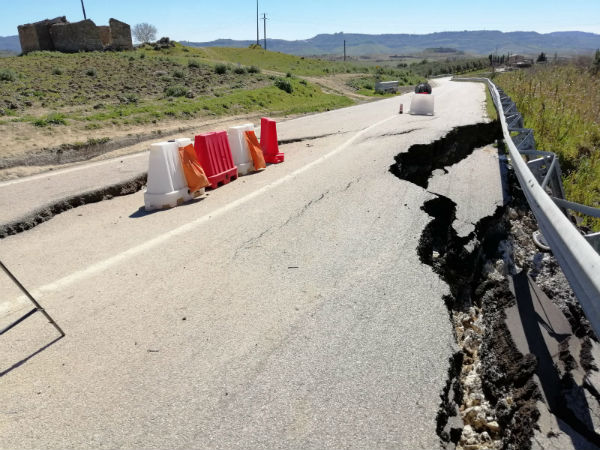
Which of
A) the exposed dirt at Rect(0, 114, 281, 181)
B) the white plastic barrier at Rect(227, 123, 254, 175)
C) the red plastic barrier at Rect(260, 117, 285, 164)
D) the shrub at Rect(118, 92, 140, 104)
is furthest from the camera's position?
the shrub at Rect(118, 92, 140, 104)

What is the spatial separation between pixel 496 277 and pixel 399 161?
13.9 ft

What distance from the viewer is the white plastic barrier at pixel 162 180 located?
262 inches

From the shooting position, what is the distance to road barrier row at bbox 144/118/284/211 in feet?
22.0

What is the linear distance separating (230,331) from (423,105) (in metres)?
15.0

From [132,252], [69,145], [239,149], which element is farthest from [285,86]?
[132,252]

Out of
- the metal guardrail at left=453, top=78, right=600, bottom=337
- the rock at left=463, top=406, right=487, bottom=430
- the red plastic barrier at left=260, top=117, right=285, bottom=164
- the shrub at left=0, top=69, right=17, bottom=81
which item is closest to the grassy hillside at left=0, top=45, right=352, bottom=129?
the shrub at left=0, top=69, right=17, bottom=81

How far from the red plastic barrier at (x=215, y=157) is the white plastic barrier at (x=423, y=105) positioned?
34.3 feet

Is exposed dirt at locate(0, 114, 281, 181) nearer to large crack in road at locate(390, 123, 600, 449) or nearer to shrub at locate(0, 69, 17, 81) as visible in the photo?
large crack in road at locate(390, 123, 600, 449)

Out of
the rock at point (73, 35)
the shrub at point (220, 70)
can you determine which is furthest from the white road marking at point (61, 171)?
the rock at point (73, 35)

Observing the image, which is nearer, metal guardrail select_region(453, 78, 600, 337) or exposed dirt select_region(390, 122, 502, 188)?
metal guardrail select_region(453, 78, 600, 337)

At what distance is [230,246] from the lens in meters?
5.04

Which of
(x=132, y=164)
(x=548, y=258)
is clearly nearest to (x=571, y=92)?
(x=548, y=258)

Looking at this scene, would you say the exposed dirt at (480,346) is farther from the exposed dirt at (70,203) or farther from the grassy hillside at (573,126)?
the exposed dirt at (70,203)

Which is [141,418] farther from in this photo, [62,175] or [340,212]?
[62,175]
